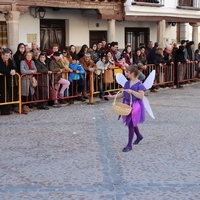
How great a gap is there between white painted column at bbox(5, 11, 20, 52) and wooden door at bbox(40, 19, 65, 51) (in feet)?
10.9

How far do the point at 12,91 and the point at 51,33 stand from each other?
824 centimetres

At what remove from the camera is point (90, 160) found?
709 centimetres

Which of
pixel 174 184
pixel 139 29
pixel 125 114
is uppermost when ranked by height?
pixel 139 29

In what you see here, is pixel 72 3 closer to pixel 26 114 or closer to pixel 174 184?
pixel 26 114

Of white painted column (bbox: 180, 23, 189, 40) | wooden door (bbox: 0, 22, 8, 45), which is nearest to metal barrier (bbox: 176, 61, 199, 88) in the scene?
wooden door (bbox: 0, 22, 8, 45)

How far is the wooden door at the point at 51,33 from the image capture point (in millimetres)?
18781

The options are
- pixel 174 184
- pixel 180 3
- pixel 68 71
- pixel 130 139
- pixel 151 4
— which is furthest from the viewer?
pixel 180 3

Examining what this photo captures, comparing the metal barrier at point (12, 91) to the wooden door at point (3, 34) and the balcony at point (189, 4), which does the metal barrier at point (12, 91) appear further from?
the balcony at point (189, 4)

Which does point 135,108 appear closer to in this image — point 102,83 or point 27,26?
point 102,83

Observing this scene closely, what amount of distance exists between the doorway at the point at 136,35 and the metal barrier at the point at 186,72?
5.27 metres

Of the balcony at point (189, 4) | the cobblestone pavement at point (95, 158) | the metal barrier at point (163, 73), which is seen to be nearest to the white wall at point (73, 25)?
the balcony at point (189, 4)

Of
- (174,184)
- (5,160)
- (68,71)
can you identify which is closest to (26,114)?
(68,71)

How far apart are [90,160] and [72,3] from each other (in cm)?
→ 1105

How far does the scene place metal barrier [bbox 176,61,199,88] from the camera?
17.3 meters
